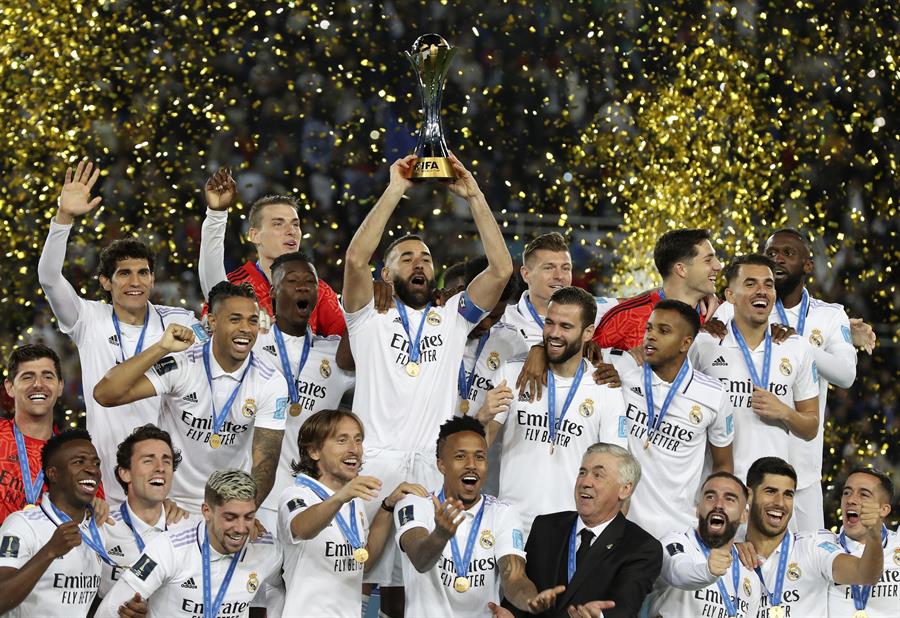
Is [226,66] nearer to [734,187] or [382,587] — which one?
[734,187]

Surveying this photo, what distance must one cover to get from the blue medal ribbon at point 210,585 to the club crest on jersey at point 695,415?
1.71 m

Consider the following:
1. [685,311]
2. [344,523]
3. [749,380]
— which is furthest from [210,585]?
[749,380]

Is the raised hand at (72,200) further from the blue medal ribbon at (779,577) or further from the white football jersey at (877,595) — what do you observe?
the white football jersey at (877,595)

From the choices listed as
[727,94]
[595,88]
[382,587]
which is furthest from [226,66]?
Result: [382,587]

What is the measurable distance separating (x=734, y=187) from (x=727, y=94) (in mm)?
539

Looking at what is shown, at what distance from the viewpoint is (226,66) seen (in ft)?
27.4

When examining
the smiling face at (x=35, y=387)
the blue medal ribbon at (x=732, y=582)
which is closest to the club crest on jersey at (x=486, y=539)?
the blue medal ribbon at (x=732, y=582)

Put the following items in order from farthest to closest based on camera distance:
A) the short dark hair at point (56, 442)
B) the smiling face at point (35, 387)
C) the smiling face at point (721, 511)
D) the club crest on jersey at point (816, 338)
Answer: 1. the club crest on jersey at point (816, 338)
2. the smiling face at point (35, 387)
3. the smiling face at point (721, 511)
4. the short dark hair at point (56, 442)

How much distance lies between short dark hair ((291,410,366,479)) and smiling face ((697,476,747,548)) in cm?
119

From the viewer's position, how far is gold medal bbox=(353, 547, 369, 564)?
16.8ft

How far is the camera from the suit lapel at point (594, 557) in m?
Answer: 4.95

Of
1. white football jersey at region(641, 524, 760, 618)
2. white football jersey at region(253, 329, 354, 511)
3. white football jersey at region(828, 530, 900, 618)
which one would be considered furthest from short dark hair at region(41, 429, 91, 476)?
white football jersey at region(828, 530, 900, 618)

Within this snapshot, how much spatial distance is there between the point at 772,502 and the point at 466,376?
124 centimetres

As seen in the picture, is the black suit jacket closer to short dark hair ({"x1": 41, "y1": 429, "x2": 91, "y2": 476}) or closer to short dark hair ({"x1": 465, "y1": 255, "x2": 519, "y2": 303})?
short dark hair ({"x1": 465, "y1": 255, "x2": 519, "y2": 303})
